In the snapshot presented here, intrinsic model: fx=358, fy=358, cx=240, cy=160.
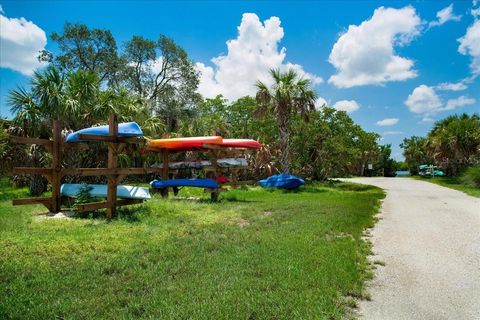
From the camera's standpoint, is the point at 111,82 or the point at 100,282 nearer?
the point at 100,282

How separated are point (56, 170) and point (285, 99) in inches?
571

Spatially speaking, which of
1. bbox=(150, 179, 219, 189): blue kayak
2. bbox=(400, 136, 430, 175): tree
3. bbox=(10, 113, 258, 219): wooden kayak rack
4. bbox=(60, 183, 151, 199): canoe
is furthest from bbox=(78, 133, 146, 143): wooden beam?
bbox=(400, 136, 430, 175): tree

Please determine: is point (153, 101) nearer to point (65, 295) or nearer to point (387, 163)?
point (65, 295)

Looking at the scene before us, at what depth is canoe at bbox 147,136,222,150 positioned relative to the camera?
1443cm

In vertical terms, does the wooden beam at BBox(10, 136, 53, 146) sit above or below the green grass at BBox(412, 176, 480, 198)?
above

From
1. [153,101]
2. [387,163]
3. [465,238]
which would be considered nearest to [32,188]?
[465,238]

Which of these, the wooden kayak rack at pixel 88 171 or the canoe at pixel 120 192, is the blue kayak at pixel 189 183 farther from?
the canoe at pixel 120 192

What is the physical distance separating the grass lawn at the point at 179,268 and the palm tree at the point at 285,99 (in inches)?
552

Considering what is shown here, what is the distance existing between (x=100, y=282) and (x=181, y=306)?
4.32ft

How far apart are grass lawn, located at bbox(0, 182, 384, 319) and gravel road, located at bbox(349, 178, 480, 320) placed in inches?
13.2

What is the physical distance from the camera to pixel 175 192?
1541 cm

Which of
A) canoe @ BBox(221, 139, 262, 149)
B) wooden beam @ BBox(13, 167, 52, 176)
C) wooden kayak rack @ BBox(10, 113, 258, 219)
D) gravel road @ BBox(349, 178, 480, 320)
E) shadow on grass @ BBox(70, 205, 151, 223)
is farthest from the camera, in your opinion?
canoe @ BBox(221, 139, 262, 149)

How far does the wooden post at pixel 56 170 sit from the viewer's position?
9977mm

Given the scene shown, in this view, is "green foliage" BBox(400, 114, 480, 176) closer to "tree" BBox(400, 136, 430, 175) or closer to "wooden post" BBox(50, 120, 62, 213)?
"tree" BBox(400, 136, 430, 175)
